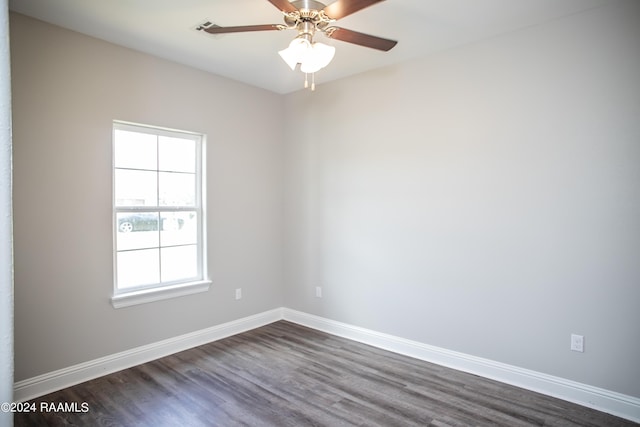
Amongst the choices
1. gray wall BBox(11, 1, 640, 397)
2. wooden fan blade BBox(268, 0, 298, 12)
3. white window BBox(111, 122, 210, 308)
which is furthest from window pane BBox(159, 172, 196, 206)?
wooden fan blade BBox(268, 0, 298, 12)

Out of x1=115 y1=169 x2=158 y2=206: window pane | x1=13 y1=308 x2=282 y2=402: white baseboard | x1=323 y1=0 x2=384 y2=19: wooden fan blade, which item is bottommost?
x1=13 y1=308 x2=282 y2=402: white baseboard

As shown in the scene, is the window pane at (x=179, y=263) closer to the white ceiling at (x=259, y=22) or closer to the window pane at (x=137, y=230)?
the window pane at (x=137, y=230)

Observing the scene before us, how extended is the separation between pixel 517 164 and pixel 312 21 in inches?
72.6

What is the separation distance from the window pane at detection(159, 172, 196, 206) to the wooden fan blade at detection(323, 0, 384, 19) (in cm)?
219

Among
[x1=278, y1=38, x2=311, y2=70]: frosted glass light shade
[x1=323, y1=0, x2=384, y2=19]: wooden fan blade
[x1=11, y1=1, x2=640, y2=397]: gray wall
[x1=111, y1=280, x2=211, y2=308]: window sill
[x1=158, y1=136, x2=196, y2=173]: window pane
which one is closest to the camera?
[x1=323, y1=0, x2=384, y2=19]: wooden fan blade

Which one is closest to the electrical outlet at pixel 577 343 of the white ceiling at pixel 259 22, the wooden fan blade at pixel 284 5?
the white ceiling at pixel 259 22

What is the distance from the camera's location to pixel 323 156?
13.1 feet

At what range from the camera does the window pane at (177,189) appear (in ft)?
11.0

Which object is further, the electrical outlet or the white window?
the white window

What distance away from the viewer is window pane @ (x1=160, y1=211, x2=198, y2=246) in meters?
3.39

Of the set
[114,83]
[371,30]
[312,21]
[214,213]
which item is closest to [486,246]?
[371,30]

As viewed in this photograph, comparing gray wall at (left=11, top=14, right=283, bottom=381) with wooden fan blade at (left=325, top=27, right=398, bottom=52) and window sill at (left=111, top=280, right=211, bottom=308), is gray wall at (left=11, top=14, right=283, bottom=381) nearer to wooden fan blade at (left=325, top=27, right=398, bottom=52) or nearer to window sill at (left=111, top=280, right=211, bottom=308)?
window sill at (left=111, top=280, right=211, bottom=308)

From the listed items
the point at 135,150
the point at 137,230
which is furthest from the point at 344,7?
the point at 137,230

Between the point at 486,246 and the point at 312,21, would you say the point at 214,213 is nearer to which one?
the point at 312,21
